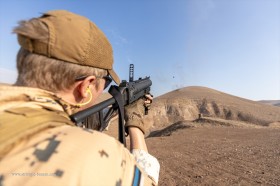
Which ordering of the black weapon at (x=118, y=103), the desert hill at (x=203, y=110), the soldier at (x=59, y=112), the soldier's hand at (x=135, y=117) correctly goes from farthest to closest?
the desert hill at (x=203, y=110)
the soldier's hand at (x=135, y=117)
the black weapon at (x=118, y=103)
the soldier at (x=59, y=112)

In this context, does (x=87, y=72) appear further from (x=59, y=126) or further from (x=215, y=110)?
(x=215, y=110)

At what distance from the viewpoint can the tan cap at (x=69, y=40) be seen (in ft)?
5.44

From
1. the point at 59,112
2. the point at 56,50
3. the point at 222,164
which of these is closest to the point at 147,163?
the point at 59,112

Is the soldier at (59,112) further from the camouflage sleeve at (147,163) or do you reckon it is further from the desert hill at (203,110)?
the desert hill at (203,110)

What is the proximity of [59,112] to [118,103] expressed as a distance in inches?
49.5

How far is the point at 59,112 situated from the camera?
157cm

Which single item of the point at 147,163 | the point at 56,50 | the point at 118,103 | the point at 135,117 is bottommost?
the point at 147,163

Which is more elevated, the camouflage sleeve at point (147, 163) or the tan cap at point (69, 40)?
the tan cap at point (69, 40)

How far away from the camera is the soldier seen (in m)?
1.25

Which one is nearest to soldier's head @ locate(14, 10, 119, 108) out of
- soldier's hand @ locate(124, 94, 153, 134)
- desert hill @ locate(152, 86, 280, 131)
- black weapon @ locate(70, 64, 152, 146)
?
black weapon @ locate(70, 64, 152, 146)

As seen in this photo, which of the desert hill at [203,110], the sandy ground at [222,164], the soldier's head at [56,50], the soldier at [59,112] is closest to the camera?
the soldier at [59,112]

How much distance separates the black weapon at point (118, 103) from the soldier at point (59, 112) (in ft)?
0.25

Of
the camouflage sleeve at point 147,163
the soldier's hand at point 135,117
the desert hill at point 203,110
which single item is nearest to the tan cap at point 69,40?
the camouflage sleeve at point 147,163

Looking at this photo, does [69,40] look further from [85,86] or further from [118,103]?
[118,103]
